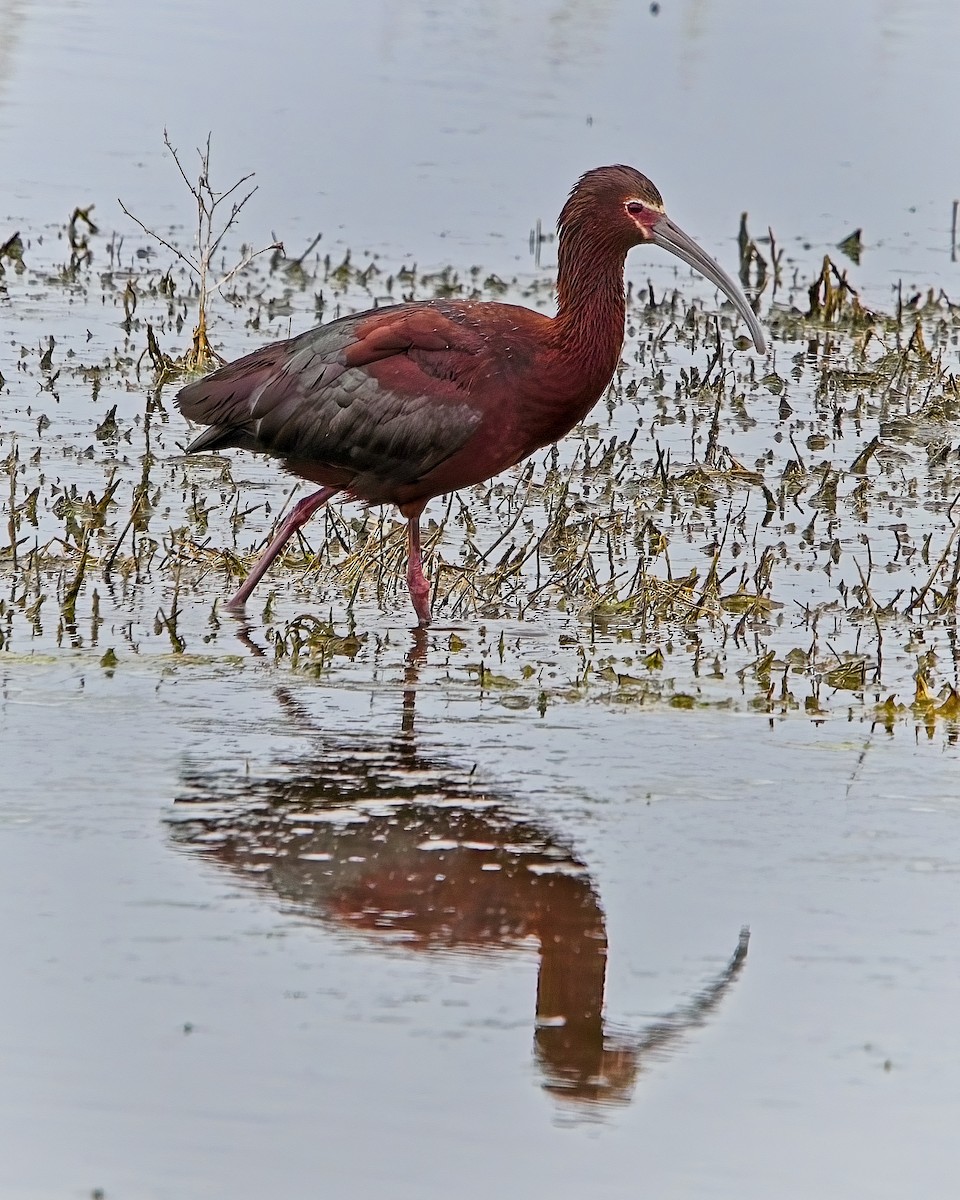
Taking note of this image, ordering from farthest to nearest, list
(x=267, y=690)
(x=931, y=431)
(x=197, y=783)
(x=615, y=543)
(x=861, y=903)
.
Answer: (x=931, y=431) < (x=615, y=543) < (x=267, y=690) < (x=197, y=783) < (x=861, y=903)

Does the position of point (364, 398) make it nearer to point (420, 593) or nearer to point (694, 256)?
point (420, 593)

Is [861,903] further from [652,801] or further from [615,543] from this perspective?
[615,543]

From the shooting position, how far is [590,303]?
7.53 meters

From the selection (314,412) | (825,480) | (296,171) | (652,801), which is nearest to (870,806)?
(652,801)

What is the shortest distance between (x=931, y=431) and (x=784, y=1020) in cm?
625

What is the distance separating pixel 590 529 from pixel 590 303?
1128mm

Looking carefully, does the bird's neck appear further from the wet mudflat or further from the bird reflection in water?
the bird reflection in water

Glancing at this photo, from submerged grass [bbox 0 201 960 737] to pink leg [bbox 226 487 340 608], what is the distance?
12 cm

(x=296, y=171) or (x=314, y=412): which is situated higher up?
(x=296, y=171)

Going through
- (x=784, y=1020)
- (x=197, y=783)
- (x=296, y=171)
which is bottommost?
(x=784, y=1020)

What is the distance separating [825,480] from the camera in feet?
30.8

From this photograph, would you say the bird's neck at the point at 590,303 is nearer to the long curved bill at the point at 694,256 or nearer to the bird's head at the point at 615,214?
the bird's head at the point at 615,214

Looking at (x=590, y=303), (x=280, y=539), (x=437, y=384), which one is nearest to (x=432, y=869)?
(x=437, y=384)

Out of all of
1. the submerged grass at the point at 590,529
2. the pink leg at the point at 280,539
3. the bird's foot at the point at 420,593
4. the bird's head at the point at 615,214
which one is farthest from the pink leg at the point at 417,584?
the bird's head at the point at 615,214
